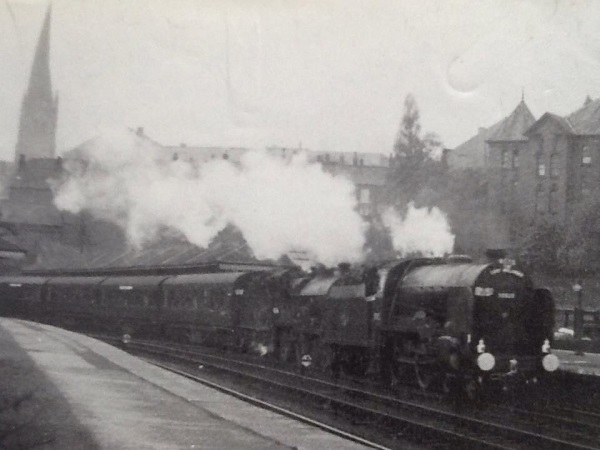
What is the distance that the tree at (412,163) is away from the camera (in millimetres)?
56375

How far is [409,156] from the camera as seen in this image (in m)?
60.9

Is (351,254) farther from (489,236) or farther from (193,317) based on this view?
(489,236)

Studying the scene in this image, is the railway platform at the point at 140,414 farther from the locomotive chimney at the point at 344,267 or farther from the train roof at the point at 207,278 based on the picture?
the train roof at the point at 207,278

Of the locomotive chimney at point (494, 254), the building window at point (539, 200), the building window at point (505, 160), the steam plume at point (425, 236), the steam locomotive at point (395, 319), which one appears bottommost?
the steam locomotive at point (395, 319)

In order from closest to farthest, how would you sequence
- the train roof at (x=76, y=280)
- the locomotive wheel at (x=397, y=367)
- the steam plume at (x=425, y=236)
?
the locomotive wheel at (x=397, y=367) < the steam plume at (x=425, y=236) < the train roof at (x=76, y=280)

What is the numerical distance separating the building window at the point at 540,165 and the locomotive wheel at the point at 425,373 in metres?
36.1

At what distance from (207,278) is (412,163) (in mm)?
28871

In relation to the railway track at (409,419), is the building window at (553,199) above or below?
above

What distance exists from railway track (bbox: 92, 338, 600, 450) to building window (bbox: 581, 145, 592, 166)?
102ft

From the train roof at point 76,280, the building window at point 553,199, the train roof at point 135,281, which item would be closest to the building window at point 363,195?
the building window at point 553,199

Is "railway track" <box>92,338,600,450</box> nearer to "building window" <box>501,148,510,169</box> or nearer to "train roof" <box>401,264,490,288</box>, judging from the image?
"train roof" <box>401,264,490,288</box>

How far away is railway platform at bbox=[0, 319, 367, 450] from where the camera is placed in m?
11.2

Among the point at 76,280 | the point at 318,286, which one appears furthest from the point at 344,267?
the point at 76,280

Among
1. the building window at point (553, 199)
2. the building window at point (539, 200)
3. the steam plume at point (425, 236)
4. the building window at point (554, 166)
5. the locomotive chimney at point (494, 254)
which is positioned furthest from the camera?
the building window at point (554, 166)
